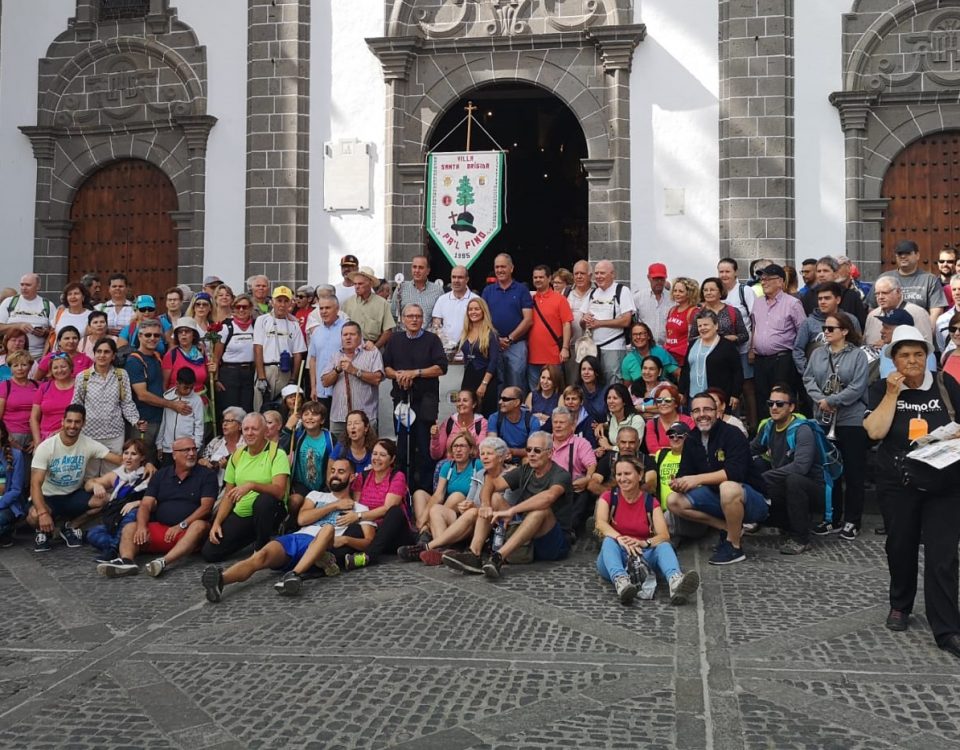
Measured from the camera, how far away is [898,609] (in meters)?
5.97

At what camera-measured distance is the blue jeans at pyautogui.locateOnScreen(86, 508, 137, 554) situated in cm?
831

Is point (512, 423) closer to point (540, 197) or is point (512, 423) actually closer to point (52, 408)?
point (52, 408)

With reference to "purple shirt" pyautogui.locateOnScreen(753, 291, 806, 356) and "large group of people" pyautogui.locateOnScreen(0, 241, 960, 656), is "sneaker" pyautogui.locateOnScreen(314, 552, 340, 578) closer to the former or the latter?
"large group of people" pyautogui.locateOnScreen(0, 241, 960, 656)

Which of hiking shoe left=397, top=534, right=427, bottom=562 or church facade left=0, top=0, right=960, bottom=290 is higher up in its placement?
church facade left=0, top=0, right=960, bottom=290

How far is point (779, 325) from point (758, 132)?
5045mm

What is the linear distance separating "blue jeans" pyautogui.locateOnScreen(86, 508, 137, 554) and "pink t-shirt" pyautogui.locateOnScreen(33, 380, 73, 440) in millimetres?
1358

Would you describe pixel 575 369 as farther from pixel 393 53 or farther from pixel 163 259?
pixel 163 259

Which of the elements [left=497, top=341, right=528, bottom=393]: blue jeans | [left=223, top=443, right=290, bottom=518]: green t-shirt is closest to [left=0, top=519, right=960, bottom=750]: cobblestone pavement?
[left=223, top=443, right=290, bottom=518]: green t-shirt

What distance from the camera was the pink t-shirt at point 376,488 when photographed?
822 centimetres

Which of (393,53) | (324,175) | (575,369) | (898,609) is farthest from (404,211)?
(898,609)

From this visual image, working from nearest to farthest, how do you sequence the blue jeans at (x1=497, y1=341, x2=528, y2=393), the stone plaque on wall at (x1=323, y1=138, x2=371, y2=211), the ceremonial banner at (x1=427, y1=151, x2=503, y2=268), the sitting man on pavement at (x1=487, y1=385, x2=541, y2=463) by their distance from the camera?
the sitting man on pavement at (x1=487, y1=385, x2=541, y2=463)
the blue jeans at (x1=497, y1=341, x2=528, y2=393)
the ceremonial banner at (x1=427, y1=151, x2=503, y2=268)
the stone plaque on wall at (x1=323, y1=138, x2=371, y2=211)

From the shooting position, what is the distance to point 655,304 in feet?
33.9

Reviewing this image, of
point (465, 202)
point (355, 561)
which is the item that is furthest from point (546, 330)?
point (465, 202)

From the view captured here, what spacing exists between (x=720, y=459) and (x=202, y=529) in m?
4.17
